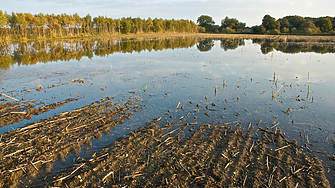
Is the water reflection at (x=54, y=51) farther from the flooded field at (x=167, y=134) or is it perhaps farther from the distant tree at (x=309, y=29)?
the distant tree at (x=309, y=29)

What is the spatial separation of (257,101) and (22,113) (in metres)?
12.1

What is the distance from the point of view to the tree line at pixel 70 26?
61453mm

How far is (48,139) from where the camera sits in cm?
669

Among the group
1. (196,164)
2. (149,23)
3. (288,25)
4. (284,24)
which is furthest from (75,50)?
(284,24)

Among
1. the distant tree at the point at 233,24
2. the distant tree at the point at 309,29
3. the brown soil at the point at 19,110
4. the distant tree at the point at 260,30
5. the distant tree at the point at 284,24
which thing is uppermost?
the distant tree at the point at 233,24

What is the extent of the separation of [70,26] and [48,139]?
282 feet

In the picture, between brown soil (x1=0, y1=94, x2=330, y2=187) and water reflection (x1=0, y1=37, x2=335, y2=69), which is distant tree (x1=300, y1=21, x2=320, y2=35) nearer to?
water reflection (x1=0, y1=37, x2=335, y2=69)

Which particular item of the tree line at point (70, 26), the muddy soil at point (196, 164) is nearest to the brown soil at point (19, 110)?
the muddy soil at point (196, 164)

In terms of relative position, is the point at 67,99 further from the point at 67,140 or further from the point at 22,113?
the point at 67,140

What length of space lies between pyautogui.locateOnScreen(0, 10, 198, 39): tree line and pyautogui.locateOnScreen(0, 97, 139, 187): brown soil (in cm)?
6246

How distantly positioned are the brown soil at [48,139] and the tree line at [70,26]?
62459 mm

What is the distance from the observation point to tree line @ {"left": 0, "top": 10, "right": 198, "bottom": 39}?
61.5 m

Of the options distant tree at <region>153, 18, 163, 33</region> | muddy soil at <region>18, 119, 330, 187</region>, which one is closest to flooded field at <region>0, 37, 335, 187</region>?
muddy soil at <region>18, 119, 330, 187</region>

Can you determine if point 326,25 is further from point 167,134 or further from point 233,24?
point 167,134
